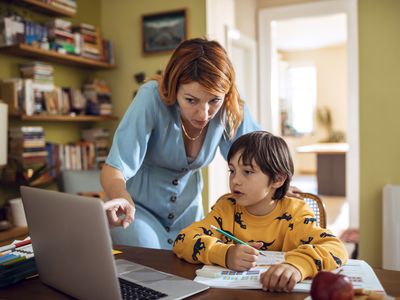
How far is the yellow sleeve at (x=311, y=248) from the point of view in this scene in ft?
3.36

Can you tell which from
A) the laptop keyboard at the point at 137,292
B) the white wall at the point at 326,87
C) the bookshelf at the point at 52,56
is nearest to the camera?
the laptop keyboard at the point at 137,292

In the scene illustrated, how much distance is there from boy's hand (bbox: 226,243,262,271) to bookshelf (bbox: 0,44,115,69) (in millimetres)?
2513

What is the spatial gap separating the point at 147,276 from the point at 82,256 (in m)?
0.23

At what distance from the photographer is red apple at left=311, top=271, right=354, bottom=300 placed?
30.6 inches

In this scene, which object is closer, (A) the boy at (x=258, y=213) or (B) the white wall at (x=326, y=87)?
(A) the boy at (x=258, y=213)

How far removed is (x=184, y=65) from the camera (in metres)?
1.46

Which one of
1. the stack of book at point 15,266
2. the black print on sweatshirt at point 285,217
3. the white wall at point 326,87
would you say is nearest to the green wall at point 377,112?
the black print on sweatshirt at point 285,217

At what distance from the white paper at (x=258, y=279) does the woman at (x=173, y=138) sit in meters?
0.38

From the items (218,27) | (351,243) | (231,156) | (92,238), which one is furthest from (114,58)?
(92,238)

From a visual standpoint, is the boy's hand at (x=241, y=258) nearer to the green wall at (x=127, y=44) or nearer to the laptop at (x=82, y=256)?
the laptop at (x=82, y=256)

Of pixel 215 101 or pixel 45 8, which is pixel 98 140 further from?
pixel 215 101

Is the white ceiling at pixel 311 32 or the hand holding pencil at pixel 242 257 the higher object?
the white ceiling at pixel 311 32

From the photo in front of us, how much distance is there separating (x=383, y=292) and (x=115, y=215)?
0.60 metres

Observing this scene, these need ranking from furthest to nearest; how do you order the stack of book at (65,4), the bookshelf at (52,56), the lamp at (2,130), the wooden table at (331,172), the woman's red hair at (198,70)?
the wooden table at (331,172) → the stack of book at (65,4) → the bookshelf at (52,56) → the lamp at (2,130) → the woman's red hair at (198,70)
